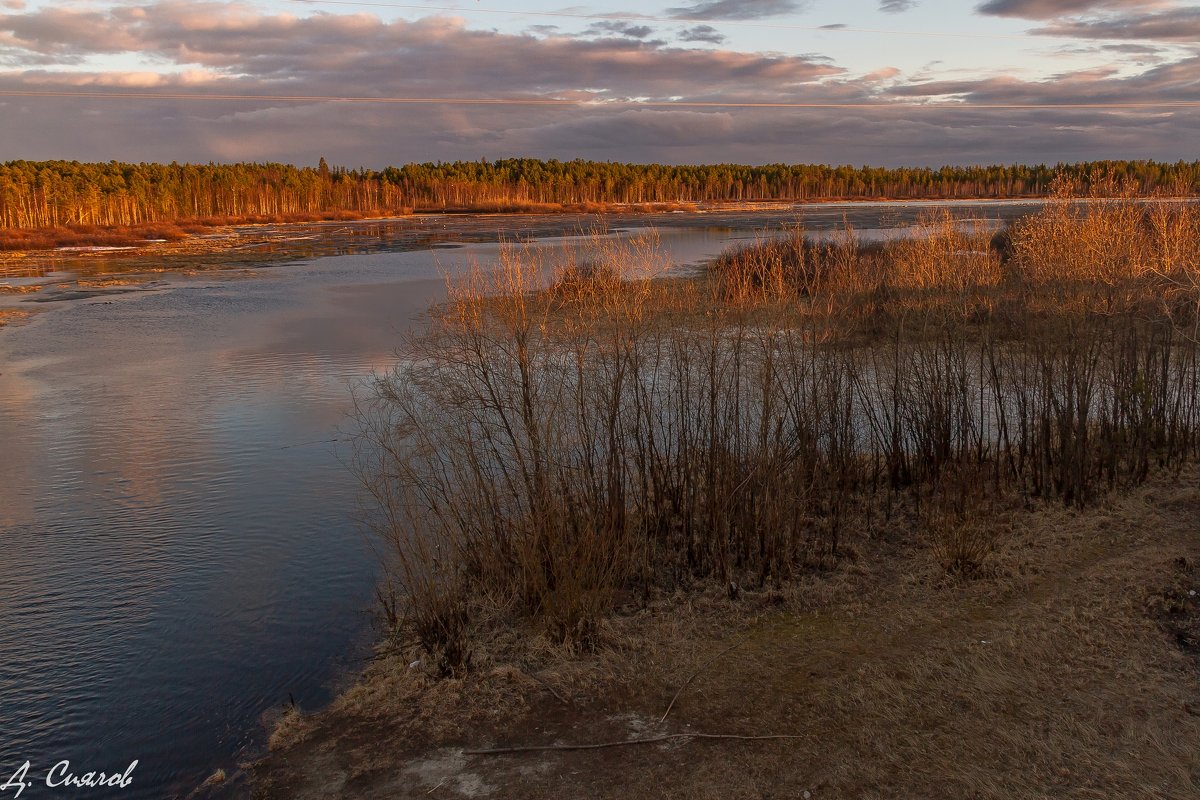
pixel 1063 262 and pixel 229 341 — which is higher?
pixel 1063 262

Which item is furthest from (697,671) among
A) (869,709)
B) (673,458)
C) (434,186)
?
(434,186)

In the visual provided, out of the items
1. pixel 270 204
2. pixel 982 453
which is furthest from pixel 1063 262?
pixel 270 204

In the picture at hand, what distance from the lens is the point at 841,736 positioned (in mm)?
5723

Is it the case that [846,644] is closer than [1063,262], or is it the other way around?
[846,644]

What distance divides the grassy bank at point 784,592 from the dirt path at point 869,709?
23 mm

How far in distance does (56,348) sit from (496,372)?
55.8ft

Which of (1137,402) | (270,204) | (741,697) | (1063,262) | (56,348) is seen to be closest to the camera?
(741,697)

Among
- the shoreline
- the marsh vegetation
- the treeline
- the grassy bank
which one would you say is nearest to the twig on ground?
the grassy bank

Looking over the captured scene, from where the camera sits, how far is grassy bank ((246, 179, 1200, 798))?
18.2 feet

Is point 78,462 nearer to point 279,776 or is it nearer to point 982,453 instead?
point 279,776

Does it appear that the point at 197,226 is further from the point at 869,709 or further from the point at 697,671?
the point at 869,709

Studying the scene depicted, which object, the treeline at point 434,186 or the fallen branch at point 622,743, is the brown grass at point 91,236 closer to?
the treeline at point 434,186

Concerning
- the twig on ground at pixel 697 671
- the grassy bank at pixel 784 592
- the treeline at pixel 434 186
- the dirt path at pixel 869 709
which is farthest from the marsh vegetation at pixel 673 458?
the treeline at pixel 434 186

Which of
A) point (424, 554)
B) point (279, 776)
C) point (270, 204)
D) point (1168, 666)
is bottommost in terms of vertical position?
point (279, 776)
